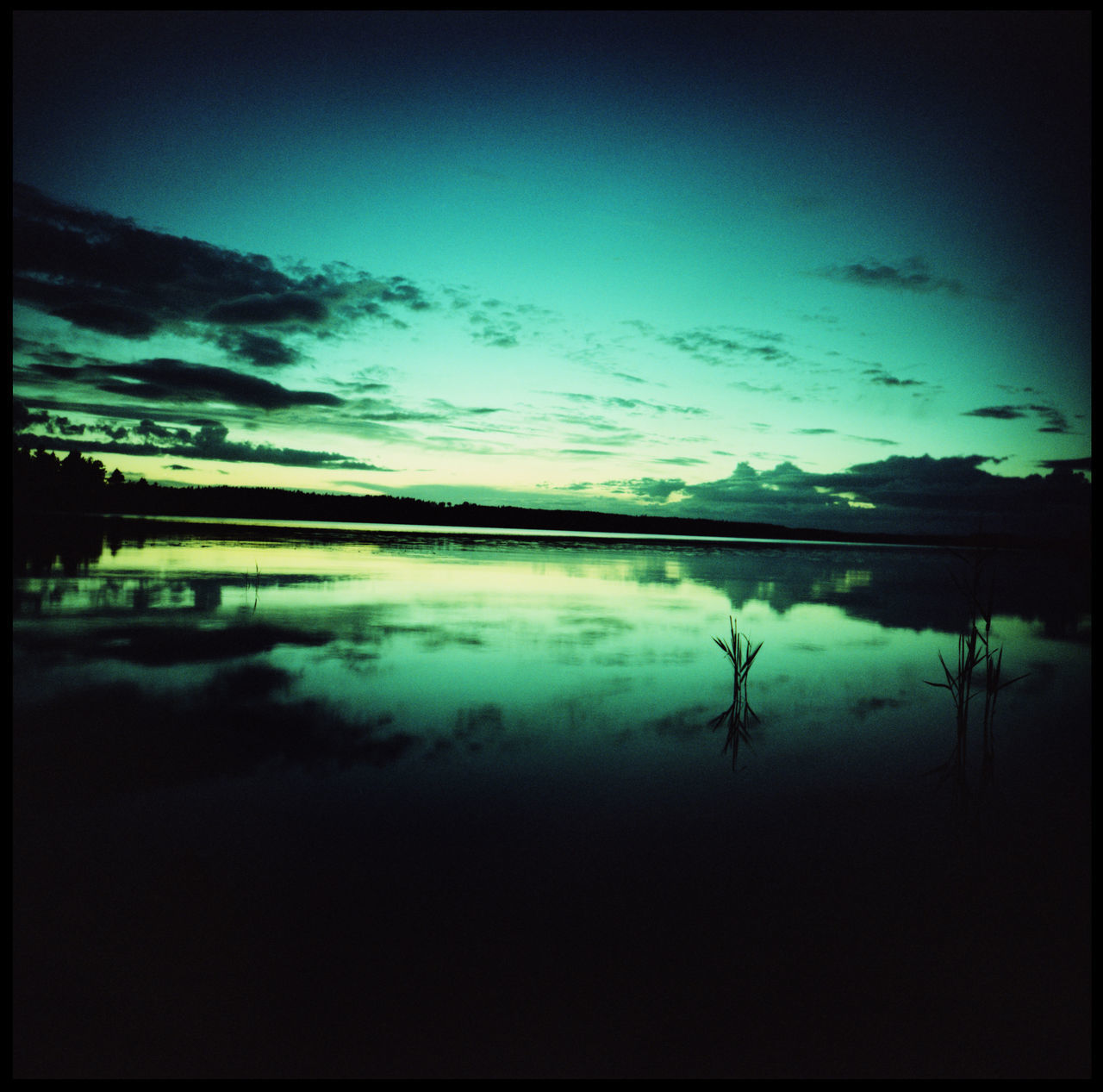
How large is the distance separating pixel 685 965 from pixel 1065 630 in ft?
64.1

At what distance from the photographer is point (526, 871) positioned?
16.2 ft

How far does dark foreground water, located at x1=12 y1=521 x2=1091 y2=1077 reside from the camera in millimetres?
3578

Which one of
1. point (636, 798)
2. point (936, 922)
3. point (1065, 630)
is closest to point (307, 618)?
point (636, 798)

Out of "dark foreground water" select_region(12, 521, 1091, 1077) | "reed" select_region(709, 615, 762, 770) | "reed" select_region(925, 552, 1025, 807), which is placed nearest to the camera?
"dark foreground water" select_region(12, 521, 1091, 1077)

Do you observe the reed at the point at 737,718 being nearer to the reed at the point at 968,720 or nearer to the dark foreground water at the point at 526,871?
the dark foreground water at the point at 526,871

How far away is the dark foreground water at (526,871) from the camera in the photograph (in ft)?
11.7

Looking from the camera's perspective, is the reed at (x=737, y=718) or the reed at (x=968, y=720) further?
the reed at (x=737, y=718)

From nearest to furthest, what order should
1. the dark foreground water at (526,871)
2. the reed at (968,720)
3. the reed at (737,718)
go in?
the dark foreground water at (526,871) < the reed at (968,720) < the reed at (737,718)

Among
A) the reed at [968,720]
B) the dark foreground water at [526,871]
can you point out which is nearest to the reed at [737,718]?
the dark foreground water at [526,871]

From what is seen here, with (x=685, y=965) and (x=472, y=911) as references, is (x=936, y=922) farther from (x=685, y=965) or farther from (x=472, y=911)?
(x=472, y=911)

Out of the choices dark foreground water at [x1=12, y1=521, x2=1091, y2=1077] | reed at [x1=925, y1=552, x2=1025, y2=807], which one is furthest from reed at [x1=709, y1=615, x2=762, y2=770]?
reed at [x1=925, y1=552, x2=1025, y2=807]

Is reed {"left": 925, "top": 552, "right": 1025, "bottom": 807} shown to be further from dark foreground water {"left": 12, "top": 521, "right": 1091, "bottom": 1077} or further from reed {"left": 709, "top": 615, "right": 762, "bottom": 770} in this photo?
reed {"left": 709, "top": 615, "right": 762, "bottom": 770}

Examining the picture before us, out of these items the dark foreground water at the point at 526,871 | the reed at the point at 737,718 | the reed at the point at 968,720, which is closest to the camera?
the dark foreground water at the point at 526,871

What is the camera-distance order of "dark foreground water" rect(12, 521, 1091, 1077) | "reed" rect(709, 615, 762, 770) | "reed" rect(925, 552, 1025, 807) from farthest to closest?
"reed" rect(709, 615, 762, 770)
"reed" rect(925, 552, 1025, 807)
"dark foreground water" rect(12, 521, 1091, 1077)
